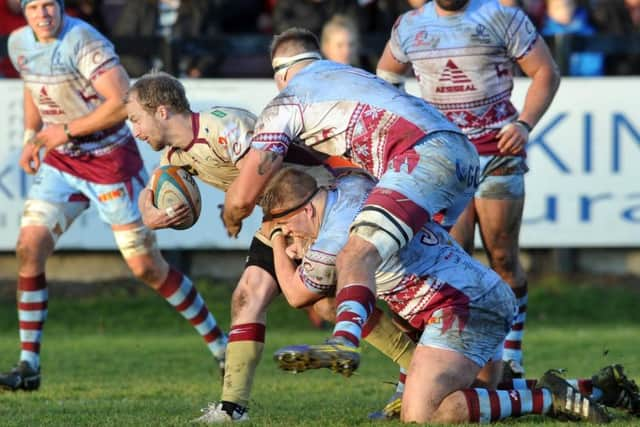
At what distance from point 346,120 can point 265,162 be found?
0.43m

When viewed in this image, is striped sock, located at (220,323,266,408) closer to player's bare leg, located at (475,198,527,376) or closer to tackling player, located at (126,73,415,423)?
tackling player, located at (126,73,415,423)

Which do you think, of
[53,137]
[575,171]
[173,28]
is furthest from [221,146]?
[173,28]

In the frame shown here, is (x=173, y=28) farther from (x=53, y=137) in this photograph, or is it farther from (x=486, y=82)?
(x=486, y=82)

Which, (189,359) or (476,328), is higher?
(476,328)

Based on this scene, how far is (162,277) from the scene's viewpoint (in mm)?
9906

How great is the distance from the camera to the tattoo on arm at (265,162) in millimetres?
6586

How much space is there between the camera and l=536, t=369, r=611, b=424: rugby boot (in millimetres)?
6879

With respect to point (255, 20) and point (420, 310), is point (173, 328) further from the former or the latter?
point (420, 310)

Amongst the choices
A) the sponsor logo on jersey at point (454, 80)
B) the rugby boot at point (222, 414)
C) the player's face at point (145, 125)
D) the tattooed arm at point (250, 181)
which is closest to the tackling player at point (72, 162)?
the sponsor logo on jersey at point (454, 80)

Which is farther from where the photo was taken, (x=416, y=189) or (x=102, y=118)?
(x=102, y=118)

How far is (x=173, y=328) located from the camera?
13.2 meters

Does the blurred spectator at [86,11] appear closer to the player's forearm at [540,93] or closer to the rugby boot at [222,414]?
the player's forearm at [540,93]

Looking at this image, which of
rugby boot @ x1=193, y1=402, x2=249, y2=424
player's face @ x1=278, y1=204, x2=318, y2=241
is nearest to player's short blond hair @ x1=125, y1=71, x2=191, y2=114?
player's face @ x1=278, y1=204, x2=318, y2=241

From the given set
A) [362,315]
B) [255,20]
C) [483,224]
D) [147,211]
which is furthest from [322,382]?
[255,20]
